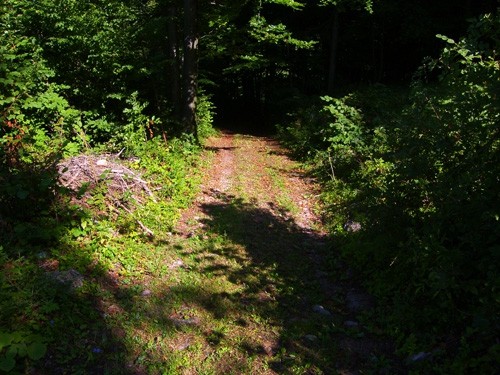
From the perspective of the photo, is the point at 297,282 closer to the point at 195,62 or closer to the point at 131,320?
the point at 131,320

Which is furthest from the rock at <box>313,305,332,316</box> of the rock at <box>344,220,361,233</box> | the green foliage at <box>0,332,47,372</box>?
the green foliage at <box>0,332,47,372</box>

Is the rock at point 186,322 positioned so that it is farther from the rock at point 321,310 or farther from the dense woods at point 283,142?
the rock at point 321,310

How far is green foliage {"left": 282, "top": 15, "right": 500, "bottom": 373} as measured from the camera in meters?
3.82

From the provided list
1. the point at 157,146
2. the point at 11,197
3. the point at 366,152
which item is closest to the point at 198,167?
the point at 157,146

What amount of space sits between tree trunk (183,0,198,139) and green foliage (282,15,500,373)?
300 inches

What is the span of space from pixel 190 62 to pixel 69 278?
29.9 feet

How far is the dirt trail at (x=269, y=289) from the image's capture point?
161 inches

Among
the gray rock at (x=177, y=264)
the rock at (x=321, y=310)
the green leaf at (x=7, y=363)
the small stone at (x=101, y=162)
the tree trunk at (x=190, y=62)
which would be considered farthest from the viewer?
the tree trunk at (x=190, y=62)

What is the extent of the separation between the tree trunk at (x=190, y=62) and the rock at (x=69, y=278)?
26.5ft

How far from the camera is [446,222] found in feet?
14.8

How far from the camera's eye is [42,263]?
4.67 m

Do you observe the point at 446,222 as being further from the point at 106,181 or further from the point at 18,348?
the point at 106,181

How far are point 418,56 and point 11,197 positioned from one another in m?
23.0

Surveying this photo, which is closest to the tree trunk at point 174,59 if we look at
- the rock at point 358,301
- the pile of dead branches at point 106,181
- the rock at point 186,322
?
the pile of dead branches at point 106,181
